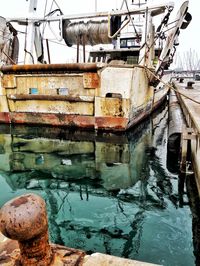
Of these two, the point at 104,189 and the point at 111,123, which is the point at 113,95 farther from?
the point at 104,189

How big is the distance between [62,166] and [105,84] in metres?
2.86

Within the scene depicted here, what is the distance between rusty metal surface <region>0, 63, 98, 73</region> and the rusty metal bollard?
5.68m

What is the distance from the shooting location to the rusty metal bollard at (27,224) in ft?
4.64

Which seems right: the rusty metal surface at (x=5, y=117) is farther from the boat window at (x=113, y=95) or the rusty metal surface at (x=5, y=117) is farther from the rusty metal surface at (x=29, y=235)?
the rusty metal surface at (x=29, y=235)

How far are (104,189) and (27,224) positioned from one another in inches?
106

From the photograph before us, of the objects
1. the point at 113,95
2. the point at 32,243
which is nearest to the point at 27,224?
the point at 32,243

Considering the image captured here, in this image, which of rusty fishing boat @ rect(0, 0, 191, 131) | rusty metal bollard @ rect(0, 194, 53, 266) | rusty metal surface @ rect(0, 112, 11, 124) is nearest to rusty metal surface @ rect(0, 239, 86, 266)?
rusty metal bollard @ rect(0, 194, 53, 266)

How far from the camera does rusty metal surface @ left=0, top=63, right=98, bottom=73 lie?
688 centimetres

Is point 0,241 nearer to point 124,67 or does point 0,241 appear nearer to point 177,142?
point 177,142

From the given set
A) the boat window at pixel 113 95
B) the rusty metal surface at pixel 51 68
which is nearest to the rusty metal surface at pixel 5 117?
the rusty metal surface at pixel 51 68

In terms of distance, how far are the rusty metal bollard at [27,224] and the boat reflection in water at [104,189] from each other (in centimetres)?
109

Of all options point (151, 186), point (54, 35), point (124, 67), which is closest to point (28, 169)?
point (151, 186)

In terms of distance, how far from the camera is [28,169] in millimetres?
4891

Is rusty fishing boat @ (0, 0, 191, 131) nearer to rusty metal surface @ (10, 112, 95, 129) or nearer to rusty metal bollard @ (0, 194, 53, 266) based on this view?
rusty metal surface @ (10, 112, 95, 129)
